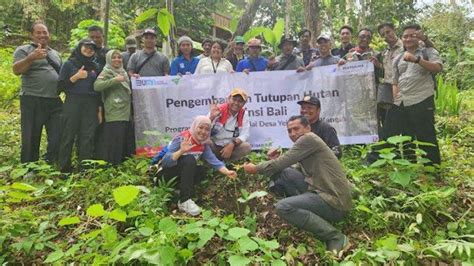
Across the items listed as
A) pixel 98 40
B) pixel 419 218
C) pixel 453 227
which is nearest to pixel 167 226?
pixel 419 218

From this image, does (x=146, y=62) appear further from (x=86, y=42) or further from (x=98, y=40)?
(x=86, y=42)

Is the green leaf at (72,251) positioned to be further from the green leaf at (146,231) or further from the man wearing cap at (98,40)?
the man wearing cap at (98,40)

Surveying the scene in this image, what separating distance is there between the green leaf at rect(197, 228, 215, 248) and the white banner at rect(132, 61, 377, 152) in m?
2.75

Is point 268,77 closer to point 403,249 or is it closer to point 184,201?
point 184,201

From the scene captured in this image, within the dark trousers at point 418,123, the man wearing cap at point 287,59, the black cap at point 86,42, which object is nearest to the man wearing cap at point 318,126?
the dark trousers at point 418,123

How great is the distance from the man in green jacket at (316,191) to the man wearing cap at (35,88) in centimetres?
311

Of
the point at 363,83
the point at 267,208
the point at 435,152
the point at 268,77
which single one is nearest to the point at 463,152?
the point at 435,152

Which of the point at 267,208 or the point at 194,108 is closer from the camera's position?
the point at 267,208

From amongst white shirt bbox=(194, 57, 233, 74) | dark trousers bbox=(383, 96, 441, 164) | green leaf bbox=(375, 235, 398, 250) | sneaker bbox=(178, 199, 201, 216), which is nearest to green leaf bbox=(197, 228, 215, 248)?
sneaker bbox=(178, 199, 201, 216)

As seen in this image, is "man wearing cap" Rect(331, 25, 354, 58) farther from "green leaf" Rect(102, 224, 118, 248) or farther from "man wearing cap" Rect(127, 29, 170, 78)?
"green leaf" Rect(102, 224, 118, 248)

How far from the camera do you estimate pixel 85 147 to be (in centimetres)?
533

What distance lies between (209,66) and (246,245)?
3.66 metres

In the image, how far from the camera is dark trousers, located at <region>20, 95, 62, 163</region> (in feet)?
17.6

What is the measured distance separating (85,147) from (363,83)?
4.02m
